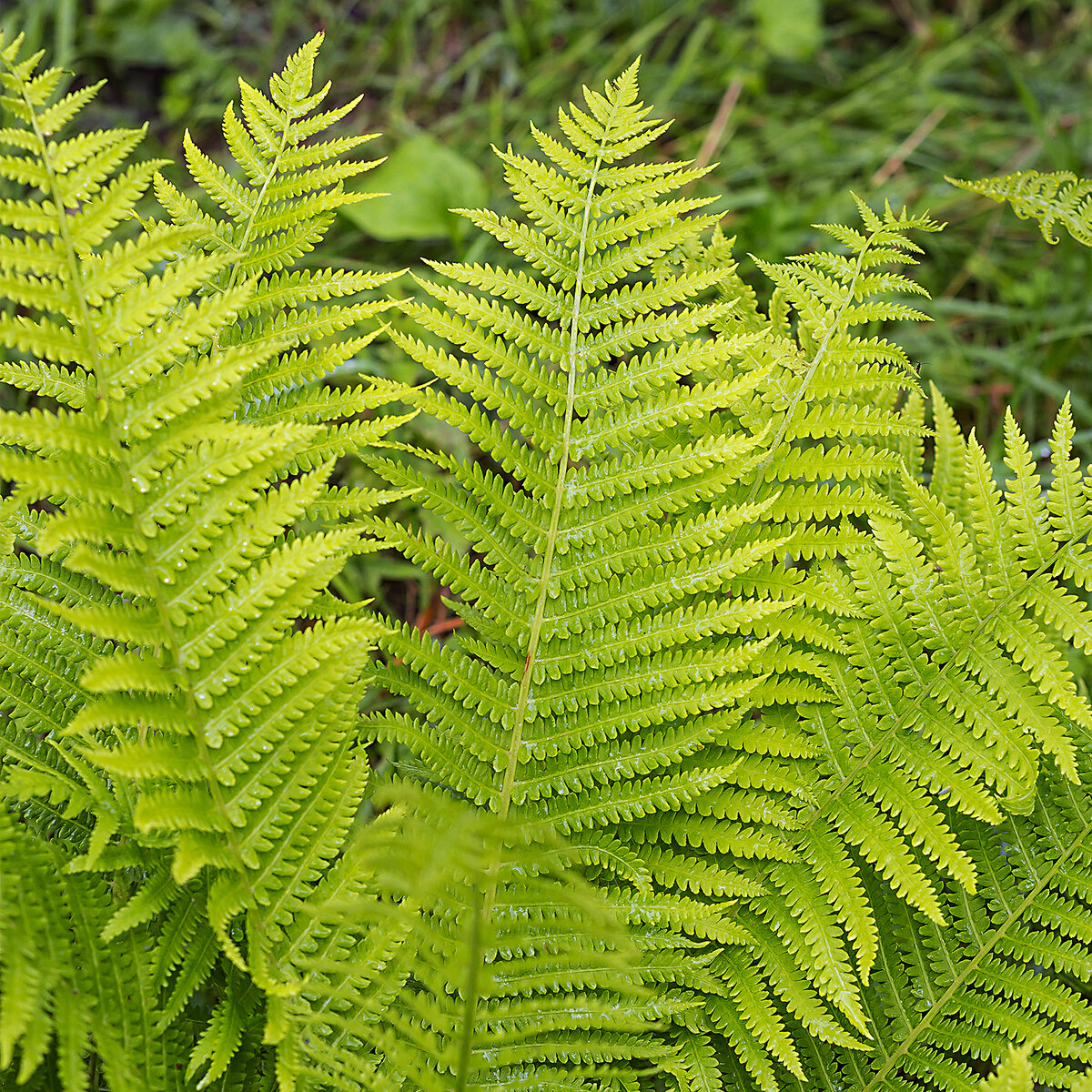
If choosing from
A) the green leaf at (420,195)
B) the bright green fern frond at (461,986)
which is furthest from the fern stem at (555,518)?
the green leaf at (420,195)

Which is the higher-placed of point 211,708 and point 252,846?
point 211,708

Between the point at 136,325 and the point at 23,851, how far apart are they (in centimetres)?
82

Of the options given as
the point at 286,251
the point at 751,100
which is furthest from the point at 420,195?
the point at 286,251

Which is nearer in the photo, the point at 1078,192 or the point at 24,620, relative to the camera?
the point at 24,620

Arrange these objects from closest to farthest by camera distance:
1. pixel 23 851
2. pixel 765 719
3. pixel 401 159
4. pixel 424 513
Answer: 1. pixel 23 851
2. pixel 765 719
3. pixel 424 513
4. pixel 401 159

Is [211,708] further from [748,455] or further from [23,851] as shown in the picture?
[748,455]

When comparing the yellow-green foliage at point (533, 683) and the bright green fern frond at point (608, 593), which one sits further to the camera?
the bright green fern frond at point (608, 593)

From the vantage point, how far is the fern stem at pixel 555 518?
1.79 metres

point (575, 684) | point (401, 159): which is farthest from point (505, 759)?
point (401, 159)

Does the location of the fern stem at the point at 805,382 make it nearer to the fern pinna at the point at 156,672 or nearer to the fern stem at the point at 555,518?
the fern stem at the point at 555,518

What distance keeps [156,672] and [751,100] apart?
3.90m

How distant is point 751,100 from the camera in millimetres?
4359

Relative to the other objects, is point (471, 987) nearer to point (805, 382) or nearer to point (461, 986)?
point (461, 986)

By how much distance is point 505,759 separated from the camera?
1.80 metres
